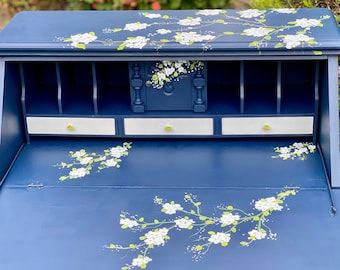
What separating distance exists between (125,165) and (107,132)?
154mm

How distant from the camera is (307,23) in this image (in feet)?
7.66

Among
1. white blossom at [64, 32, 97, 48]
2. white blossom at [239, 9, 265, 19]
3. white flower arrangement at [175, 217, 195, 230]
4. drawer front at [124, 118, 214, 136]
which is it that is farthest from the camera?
white blossom at [239, 9, 265, 19]

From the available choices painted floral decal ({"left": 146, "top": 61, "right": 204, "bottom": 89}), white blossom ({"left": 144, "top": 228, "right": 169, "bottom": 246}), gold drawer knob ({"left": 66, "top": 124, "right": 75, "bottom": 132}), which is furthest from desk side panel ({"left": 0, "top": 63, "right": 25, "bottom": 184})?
white blossom ({"left": 144, "top": 228, "right": 169, "bottom": 246})

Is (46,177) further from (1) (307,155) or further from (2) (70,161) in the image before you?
(1) (307,155)

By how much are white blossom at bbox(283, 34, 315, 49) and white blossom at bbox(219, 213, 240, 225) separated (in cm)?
50

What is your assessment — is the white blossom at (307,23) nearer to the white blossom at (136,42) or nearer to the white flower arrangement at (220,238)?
the white blossom at (136,42)

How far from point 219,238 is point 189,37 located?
2.08 feet

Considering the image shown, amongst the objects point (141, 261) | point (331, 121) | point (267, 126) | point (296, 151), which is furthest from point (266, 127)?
point (141, 261)

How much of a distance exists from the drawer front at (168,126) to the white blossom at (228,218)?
1.28ft

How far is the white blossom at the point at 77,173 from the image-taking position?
7.30ft

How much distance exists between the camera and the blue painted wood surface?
219 centimetres

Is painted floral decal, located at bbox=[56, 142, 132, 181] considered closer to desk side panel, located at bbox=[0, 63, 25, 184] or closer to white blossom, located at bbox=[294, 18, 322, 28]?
desk side panel, located at bbox=[0, 63, 25, 184]

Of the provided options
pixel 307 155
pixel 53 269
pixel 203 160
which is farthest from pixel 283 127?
pixel 53 269

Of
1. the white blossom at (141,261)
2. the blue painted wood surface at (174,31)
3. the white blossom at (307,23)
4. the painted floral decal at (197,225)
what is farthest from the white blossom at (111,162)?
the white blossom at (307,23)
